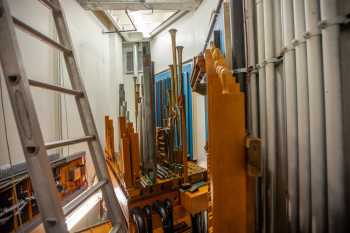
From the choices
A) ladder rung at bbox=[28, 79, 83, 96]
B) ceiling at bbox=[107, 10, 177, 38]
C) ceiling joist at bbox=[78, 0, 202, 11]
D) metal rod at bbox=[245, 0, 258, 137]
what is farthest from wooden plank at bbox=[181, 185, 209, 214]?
ceiling at bbox=[107, 10, 177, 38]

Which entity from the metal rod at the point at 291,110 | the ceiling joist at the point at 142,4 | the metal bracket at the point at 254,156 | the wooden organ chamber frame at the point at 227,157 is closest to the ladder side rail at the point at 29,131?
the wooden organ chamber frame at the point at 227,157

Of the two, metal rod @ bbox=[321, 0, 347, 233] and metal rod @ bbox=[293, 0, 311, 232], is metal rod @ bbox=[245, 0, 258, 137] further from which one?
metal rod @ bbox=[321, 0, 347, 233]

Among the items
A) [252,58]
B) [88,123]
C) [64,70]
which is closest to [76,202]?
[88,123]

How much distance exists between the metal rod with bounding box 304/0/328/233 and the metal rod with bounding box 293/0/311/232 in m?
0.03

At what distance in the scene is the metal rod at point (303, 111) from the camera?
0.67 m

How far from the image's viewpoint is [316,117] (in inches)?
25.0

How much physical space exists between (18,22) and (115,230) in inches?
40.0

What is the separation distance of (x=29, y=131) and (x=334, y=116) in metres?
1.02

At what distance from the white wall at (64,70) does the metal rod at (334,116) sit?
185 cm

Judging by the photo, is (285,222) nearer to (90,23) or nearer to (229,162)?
(229,162)

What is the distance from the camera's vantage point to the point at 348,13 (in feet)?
1.80

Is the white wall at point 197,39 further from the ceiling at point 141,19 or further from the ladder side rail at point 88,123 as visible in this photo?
the ladder side rail at point 88,123

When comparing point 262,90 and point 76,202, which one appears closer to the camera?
point 76,202

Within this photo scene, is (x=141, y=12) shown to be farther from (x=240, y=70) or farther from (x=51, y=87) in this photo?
(x=51, y=87)
